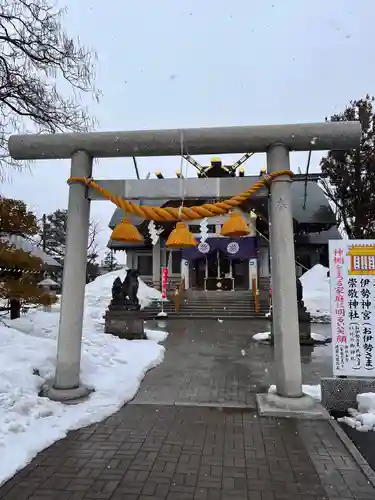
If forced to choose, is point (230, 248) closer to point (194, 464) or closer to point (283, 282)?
point (283, 282)

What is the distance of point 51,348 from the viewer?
23.9 ft

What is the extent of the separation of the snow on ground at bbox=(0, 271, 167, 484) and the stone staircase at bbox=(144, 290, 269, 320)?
10.3 metres

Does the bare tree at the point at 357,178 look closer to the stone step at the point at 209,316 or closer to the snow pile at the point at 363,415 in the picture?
the stone step at the point at 209,316

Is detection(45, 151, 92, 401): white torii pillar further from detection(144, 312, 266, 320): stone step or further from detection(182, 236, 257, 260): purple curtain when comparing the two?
detection(182, 236, 257, 260): purple curtain

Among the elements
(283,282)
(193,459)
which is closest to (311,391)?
(283,282)

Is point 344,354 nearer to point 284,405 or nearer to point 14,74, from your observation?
point 284,405

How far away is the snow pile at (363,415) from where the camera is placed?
5.17m

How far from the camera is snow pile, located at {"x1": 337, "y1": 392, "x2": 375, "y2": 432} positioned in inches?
204

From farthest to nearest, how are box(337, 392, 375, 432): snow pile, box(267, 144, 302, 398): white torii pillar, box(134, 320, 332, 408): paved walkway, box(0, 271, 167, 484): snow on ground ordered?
box(134, 320, 332, 408): paved walkway, box(267, 144, 302, 398): white torii pillar, box(337, 392, 375, 432): snow pile, box(0, 271, 167, 484): snow on ground

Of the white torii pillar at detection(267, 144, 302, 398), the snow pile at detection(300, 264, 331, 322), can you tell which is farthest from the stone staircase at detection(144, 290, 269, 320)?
the white torii pillar at detection(267, 144, 302, 398)

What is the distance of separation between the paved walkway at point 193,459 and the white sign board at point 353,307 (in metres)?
1.39

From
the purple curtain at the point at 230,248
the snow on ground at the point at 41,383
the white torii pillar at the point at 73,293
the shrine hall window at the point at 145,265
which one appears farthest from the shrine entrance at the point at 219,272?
the white torii pillar at the point at 73,293

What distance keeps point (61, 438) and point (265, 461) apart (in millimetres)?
2432

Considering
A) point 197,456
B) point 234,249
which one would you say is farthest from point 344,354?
point 234,249
